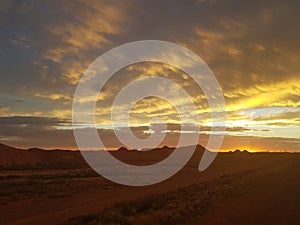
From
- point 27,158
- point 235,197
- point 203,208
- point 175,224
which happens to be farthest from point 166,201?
point 27,158

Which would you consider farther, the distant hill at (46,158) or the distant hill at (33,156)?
the distant hill at (33,156)

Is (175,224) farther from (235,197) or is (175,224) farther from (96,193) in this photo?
(96,193)

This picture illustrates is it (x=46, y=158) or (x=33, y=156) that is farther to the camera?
(x=46, y=158)

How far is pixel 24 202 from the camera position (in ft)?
76.5

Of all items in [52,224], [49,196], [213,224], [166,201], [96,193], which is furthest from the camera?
[96,193]

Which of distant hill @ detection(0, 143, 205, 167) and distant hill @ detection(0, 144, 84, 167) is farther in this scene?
distant hill @ detection(0, 144, 84, 167)

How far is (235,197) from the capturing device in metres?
22.2

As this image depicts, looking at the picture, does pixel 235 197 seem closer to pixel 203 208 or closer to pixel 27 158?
pixel 203 208

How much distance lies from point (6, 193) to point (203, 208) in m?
15.9

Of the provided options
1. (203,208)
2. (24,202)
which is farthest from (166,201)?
(24,202)

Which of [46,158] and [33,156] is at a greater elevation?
[33,156]

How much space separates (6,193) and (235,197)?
16.0 meters

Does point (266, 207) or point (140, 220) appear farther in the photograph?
point (266, 207)

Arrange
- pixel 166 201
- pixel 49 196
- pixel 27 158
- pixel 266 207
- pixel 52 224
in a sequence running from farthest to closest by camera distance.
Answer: pixel 27 158, pixel 49 196, pixel 166 201, pixel 266 207, pixel 52 224
